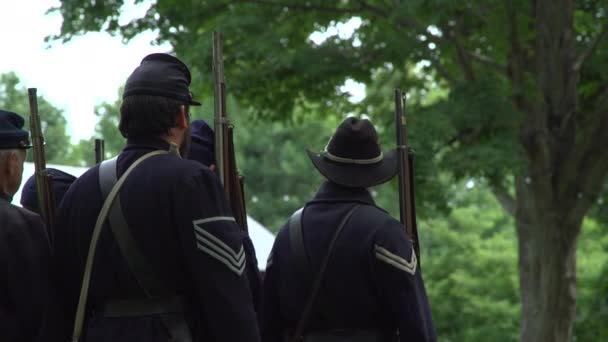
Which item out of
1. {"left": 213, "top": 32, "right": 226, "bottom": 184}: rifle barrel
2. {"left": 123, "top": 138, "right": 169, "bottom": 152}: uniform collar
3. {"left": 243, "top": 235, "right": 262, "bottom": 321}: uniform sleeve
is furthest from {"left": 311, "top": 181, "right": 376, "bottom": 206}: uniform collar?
{"left": 123, "top": 138, "right": 169, "bottom": 152}: uniform collar

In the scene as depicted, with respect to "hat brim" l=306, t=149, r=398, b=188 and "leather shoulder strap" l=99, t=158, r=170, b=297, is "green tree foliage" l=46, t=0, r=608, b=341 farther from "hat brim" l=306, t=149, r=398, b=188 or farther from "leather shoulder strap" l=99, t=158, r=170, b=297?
"leather shoulder strap" l=99, t=158, r=170, b=297

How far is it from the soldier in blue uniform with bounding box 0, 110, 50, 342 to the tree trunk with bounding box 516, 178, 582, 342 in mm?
9991

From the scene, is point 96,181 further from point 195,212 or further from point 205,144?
point 205,144

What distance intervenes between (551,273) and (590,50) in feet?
8.05

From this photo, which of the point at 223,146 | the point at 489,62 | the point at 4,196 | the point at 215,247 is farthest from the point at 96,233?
the point at 489,62

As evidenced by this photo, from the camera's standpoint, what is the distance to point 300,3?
13.6 m

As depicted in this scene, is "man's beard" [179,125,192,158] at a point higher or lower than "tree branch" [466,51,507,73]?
lower

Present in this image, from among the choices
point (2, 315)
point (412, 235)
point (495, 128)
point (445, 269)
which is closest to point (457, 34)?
point (495, 128)

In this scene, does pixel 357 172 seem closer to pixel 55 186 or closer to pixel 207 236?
pixel 55 186

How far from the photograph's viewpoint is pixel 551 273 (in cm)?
1394

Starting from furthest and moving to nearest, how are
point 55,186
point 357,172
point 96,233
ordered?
1. point 55,186
2. point 357,172
3. point 96,233

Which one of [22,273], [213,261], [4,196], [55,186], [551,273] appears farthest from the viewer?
[551,273]

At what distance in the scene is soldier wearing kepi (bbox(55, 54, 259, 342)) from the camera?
363cm

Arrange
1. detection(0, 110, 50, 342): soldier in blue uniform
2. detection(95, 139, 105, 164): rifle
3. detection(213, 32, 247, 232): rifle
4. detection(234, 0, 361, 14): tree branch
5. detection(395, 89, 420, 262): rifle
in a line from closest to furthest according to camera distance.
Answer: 1. detection(0, 110, 50, 342): soldier in blue uniform
2. detection(213, 32, 247, 232): rifle
3. detection(395, 89, 420, 262): rifle
4. detection(95, 139, 105, 164): rifle
5. detection(234, 0, 361, 14): tree branch
